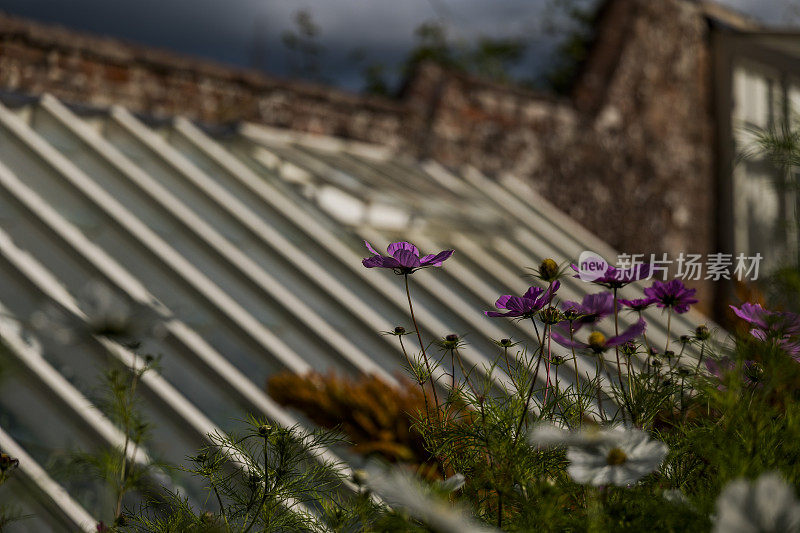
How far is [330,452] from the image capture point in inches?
90.9

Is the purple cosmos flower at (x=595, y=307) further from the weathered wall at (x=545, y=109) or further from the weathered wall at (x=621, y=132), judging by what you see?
the weathered wall at (x=621, y=132)

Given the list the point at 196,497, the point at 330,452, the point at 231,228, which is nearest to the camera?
the point at 196,497

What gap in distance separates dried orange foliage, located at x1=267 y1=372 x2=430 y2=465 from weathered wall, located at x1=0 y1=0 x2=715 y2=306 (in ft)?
9.87

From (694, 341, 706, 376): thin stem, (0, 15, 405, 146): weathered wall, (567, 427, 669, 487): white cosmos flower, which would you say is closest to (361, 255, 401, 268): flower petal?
(567, 427, 669, 487): white cosmos flower

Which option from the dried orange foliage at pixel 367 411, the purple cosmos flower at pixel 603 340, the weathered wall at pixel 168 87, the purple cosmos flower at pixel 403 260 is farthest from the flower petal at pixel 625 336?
the weathered wall at pixel 168 87

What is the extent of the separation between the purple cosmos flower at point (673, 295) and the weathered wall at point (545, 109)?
13.3 feet

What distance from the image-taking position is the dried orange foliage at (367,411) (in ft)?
5.88

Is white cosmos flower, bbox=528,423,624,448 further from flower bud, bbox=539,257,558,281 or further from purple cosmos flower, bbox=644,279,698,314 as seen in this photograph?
purple cosmos flower, bbox=644,279,698,314

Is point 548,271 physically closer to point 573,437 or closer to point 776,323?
point 573,437

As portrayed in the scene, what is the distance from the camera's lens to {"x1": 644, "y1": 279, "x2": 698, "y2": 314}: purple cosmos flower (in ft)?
3.84

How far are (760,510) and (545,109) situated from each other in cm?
600

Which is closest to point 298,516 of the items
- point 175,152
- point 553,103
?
point 175,152

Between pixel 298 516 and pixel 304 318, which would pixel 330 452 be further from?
pixel 298 516

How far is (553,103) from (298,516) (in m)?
5.75
